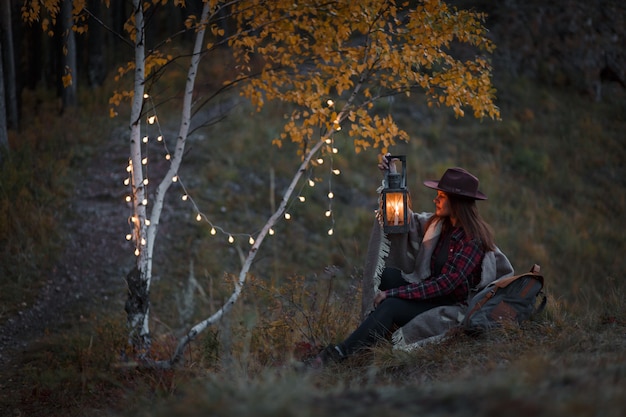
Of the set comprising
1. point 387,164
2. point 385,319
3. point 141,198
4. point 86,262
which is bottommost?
point 385,319

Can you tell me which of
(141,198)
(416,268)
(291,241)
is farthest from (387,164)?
(291,241)

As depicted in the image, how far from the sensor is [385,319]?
5.08 metres

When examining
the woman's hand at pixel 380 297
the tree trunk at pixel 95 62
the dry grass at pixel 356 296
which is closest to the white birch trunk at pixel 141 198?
the dry grass at pixel 356 296

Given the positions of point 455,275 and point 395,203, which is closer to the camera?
point 455,275

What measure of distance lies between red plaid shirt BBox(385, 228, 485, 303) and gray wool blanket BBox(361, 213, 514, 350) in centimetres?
10

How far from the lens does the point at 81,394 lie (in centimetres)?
559

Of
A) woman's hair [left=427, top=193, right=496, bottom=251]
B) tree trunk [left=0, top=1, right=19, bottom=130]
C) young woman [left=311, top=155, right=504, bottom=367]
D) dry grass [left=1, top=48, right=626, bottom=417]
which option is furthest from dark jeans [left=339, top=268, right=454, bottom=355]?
tree trunk [left=0, top=1, right=19, bottom=130]

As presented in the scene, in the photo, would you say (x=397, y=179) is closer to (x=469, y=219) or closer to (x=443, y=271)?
(x=469, y=219)

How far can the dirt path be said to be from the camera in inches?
294

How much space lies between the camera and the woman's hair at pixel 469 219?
5.12 metres

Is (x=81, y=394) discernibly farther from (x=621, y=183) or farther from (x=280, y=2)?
(x=621, y=183)

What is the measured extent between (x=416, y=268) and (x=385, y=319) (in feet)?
2.03

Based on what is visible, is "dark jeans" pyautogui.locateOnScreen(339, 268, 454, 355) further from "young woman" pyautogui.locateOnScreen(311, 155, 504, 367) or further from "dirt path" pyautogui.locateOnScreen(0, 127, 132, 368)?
"dirt path" pyautogui.locateOnScreen(0, 127, 132, 368)

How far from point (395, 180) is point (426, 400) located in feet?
9.13
